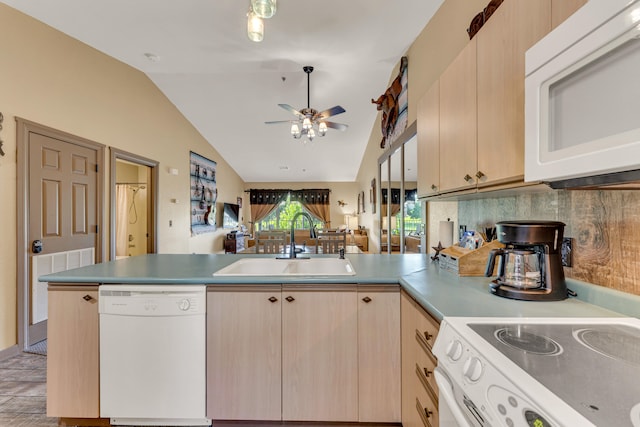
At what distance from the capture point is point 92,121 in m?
3.42

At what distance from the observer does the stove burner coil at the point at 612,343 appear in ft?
2.35

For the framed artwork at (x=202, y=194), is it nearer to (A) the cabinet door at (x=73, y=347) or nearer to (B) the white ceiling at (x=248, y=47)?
(B) the white ceiling at (x=248, y=47)

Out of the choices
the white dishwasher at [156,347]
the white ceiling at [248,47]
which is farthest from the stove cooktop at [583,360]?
the white ceiling at [248,47]

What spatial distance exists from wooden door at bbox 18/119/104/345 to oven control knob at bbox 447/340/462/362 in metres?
3.50

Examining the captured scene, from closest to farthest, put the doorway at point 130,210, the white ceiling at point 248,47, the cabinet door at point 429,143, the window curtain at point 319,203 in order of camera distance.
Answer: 1. the cabinet door at point 429,143
2. the white ceiling at point 248,47
3. the doorway at point 130,210
4. the window curtain at point 319,203

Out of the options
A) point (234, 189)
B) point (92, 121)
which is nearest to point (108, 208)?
point (92, 121)

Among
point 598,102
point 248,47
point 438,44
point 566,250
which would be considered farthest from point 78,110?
point 566,250

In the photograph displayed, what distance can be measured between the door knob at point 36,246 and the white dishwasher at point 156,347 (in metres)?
1.89

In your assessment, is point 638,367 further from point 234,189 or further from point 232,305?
point 234,189

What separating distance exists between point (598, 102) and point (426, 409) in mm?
1145

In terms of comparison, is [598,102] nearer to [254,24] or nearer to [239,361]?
[254,24]

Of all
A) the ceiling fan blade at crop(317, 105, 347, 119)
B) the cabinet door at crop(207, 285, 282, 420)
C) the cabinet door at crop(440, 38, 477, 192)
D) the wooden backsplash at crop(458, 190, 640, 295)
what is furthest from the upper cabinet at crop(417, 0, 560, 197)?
the ceiling fan blade at crop(317, 105, 347, 119)

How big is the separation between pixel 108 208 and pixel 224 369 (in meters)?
3.06

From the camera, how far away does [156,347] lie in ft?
5.05
